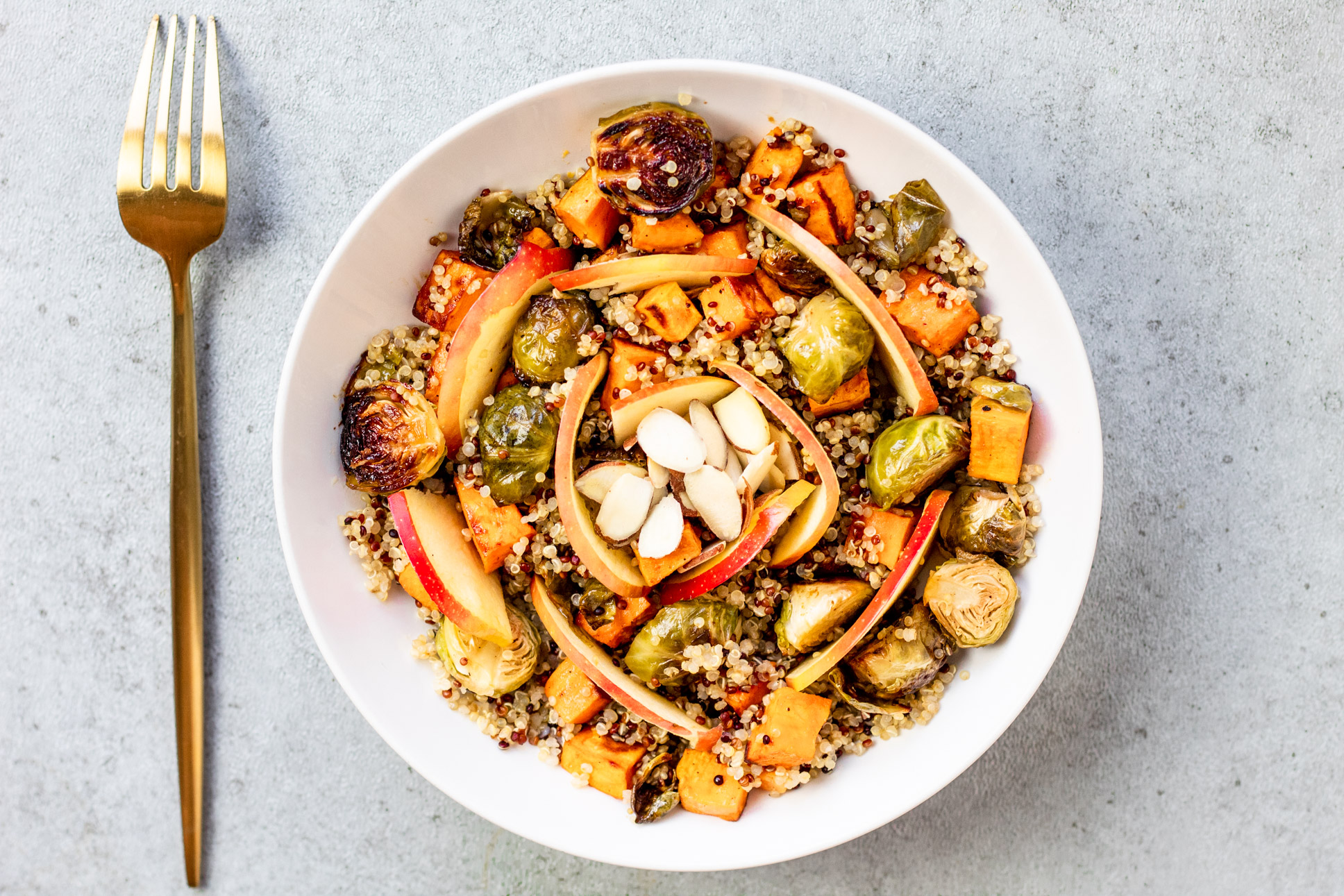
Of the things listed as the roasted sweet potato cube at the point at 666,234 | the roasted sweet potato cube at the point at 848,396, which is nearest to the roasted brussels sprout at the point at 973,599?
the roasted sweet potato cube at the point at 848,396

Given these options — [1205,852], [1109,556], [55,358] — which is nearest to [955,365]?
[1109,556]

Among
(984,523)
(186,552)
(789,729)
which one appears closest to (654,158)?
(984,523)

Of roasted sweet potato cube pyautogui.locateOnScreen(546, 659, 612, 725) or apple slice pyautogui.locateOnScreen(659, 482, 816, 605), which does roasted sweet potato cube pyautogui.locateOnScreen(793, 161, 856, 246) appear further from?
roasted sweet potato cube pyautogui.locateOnScreen(546, 659, 612, 725)

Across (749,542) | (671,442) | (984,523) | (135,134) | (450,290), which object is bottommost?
(749,542)

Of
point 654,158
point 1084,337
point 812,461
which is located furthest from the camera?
point 1084,337

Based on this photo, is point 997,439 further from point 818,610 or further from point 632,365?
Result: point 632,365

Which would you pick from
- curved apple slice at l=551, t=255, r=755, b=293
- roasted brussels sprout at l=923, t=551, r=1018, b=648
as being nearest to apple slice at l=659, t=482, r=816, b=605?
roasted brussels sprout at l=923, t=551, r=1018, b=648
